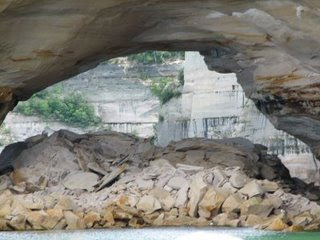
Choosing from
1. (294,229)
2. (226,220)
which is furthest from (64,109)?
(294,229)

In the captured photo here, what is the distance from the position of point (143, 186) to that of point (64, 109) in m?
50.1

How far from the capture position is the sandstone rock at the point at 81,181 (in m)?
28.5

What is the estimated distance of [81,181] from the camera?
94.5ft

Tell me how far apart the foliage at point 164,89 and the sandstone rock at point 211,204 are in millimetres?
34889

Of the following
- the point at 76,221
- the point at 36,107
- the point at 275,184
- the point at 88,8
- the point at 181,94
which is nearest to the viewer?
the point at 88,8

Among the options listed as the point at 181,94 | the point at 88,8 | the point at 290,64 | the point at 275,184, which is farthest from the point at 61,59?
the point at 181,94

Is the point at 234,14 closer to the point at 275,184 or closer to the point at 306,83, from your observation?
the point at 306,83

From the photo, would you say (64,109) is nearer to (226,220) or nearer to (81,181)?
(81,181)

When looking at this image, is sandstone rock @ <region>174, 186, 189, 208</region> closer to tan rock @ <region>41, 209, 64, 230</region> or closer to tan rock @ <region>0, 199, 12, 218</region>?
tan rock @ <region>41, 209, 64, 230</region>

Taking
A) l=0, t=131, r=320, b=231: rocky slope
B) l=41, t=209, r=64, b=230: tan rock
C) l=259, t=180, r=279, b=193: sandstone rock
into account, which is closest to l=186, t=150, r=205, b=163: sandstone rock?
l=0, t=131, r=320, b=231: rocky slope

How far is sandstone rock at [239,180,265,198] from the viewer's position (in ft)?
87.3

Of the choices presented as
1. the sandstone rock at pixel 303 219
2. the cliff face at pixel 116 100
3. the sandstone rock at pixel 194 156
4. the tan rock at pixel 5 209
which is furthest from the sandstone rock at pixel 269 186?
the cliff face at pixel 116 100

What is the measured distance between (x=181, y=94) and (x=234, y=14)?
38.4 meters

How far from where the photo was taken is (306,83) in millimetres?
25562
